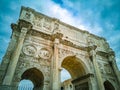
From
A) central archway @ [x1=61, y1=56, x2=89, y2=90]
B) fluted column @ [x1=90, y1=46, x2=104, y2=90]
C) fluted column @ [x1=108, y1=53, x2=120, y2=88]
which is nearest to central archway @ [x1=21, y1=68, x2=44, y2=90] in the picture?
central archway @ [x1=61, y1=56, x2=89, y2=90]

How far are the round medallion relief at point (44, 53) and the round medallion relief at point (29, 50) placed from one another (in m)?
0.62

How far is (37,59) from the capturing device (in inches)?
370

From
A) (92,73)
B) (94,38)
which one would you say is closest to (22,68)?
(92,73)

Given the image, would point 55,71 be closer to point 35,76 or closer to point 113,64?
point 35,76

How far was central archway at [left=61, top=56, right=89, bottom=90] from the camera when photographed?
11.8 m

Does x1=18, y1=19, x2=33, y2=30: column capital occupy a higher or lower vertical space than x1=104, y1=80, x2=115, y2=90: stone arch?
higher

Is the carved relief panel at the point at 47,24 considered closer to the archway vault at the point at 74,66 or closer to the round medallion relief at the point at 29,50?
the round medallion relief at the point at 29,50

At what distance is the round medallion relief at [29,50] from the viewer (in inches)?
368

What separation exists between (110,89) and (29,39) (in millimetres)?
11010

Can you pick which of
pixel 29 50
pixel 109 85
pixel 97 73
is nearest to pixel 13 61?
pixel 29 50

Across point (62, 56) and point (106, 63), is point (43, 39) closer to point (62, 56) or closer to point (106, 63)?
point (62, 56)

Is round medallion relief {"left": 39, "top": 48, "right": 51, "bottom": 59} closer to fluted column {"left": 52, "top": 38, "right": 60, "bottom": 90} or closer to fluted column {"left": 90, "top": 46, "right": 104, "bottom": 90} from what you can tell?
fluted column {"left": 52, "top": 38, "right": 60, "bottom": 90}

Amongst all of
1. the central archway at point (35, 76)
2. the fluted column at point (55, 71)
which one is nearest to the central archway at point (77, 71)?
the fluted column at point (55, 71)

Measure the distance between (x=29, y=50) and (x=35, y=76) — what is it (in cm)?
245
